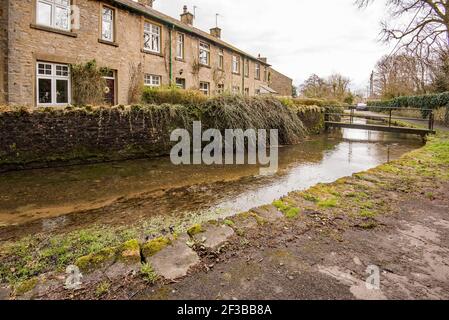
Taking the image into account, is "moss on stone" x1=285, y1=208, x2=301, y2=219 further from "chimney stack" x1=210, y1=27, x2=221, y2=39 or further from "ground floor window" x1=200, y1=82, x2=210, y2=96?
"chimney stack" x1=210, y1=27, x2=221, y2=39

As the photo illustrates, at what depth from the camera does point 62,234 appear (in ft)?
12.4

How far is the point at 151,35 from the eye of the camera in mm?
16359

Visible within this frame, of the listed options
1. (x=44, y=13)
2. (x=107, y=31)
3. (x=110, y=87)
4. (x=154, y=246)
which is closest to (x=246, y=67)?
(x=107, y=31)

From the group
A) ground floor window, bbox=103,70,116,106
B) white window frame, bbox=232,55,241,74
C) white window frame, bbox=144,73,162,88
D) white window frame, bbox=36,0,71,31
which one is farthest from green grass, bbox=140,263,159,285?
white window frame, bbox=232,55,241,74

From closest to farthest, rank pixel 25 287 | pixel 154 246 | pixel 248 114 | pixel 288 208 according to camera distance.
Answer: pixel 25 287, pixel 154 246, pixel 288 208, pixel 248 114

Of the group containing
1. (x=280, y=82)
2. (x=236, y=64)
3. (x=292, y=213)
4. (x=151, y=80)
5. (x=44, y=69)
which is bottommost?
(x=292, y=213)

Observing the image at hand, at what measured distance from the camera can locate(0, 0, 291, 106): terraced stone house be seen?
10451 millimetres

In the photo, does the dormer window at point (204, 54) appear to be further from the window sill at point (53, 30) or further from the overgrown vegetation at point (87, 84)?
the window sill at point (53, 30)

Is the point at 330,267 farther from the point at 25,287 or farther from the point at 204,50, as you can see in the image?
the point at 204,50

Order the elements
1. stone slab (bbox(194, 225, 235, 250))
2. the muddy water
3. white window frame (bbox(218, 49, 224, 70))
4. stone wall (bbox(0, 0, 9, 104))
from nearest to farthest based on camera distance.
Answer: stone slab (bbox(194, 225, 235, 250)), the muddy water, stone wall (bbox(0, 0, 9, 104)), white window frame (bbox(218, 49, 224, 70))

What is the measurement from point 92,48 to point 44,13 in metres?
2.17

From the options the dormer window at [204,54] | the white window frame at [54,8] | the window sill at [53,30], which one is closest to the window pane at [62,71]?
the window sill at [53,30]

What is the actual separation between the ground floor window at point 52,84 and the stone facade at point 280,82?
29.5 m

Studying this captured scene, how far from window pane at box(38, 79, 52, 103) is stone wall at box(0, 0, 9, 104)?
121 centimetres
